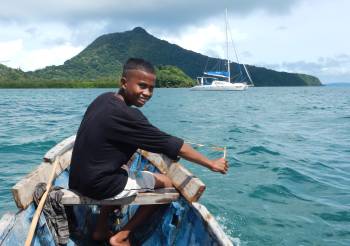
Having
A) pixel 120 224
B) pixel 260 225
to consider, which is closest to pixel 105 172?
pixel 120 224

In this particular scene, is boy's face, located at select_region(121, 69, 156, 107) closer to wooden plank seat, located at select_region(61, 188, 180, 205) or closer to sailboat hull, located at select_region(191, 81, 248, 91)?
wooden plank seat, located at select_region(61, 188, 180, 205)

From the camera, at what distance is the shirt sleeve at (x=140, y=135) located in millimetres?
3270

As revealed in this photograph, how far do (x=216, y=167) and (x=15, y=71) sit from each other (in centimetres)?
14214

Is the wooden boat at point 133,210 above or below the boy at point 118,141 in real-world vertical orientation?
below

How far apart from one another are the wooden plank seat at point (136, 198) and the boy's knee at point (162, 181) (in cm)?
6

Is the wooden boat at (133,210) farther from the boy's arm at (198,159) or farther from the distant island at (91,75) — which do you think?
the distant island at (91,75)

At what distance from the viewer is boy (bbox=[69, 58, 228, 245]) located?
3.29 m

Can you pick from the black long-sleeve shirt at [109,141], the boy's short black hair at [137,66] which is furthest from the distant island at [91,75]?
the black long-sleeve shirt at [109,141]

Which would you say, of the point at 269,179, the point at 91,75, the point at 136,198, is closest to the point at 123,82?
the point at 136,198

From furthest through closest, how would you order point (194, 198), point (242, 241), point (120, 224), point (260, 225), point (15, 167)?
point (15, 167)
point (260, 225)
point (242, 241)
point (120, 224)
point (194, 198)

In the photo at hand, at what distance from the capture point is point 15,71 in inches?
5251

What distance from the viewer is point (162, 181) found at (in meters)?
4.16

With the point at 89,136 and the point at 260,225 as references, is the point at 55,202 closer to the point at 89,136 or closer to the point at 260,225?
the point at 89,136

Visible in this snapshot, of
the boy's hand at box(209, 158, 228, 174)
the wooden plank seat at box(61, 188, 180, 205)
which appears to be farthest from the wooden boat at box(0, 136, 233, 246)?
the boy's hand at box(209, 158, 228, 174)
